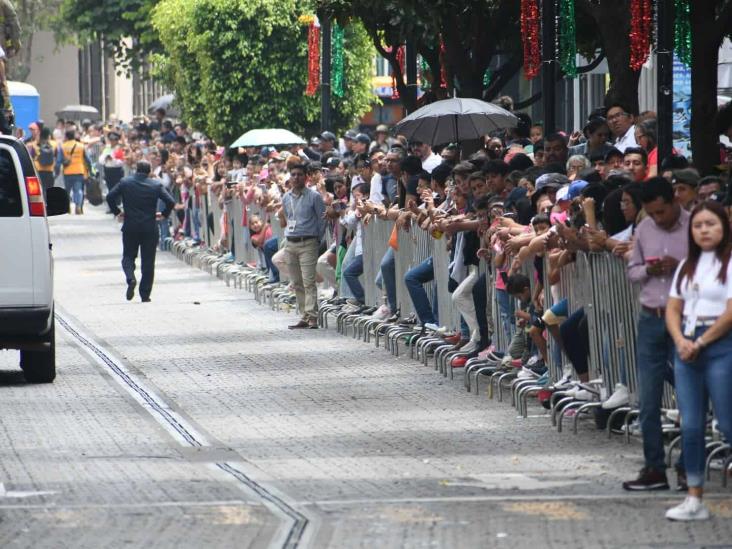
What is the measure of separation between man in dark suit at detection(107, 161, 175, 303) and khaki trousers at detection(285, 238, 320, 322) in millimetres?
3463

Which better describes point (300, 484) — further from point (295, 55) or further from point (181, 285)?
point (295, 55)

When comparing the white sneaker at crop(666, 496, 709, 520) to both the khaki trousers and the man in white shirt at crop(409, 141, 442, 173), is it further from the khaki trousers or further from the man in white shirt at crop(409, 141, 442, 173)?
the man in white shirt at crop(409, 141, 442, 173)

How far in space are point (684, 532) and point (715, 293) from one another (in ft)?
3.81

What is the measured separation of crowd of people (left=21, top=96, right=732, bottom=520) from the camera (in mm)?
9523

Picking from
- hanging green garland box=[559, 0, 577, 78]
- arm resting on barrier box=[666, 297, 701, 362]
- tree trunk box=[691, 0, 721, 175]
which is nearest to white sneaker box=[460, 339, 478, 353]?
tree trunk box=[691, 0, 721, 175]

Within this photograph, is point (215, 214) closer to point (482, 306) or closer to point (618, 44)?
point (618, 44)

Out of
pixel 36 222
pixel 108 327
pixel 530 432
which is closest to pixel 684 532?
pixel 530 432

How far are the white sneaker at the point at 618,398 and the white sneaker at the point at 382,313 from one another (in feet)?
23.6

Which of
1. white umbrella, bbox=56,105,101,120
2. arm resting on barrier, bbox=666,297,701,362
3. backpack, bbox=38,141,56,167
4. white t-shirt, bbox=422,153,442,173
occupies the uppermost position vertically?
white umbrella, bbox=56,105,101,120

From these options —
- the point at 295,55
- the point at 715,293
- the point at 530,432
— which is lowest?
the point at 530,432

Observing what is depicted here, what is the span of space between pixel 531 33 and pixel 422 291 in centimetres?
380

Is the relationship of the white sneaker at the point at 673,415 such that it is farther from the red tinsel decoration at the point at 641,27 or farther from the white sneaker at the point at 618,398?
the red tinsel decoration at the point at 641,27

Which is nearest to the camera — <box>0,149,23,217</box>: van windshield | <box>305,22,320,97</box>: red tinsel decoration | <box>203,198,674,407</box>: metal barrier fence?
<box>203,198,674,407</box>: metal barrier fence

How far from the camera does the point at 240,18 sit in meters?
35.1
